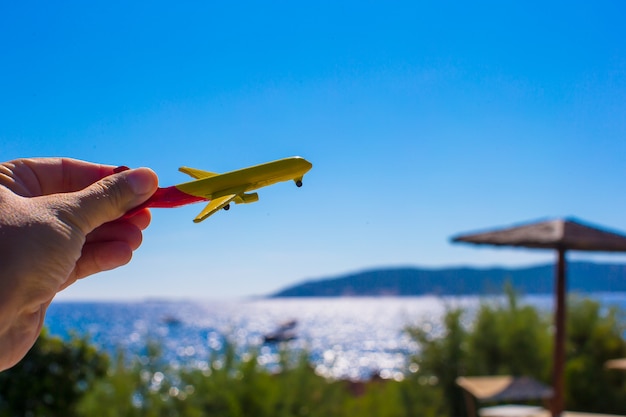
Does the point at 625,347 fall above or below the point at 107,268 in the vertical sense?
below

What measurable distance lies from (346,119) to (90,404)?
157 inches

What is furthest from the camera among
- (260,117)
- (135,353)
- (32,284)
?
(135,353)

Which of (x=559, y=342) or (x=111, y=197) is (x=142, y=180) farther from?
(x=559, y=342)

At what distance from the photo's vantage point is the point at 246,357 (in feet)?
17.6

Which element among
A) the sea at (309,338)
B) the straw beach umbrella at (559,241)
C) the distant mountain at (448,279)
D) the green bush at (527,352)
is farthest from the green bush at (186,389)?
the distant mountain at (448,279)

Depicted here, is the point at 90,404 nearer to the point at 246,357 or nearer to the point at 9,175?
the point at 246,357

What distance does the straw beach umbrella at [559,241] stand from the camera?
638 cm

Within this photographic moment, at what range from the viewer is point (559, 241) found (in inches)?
246

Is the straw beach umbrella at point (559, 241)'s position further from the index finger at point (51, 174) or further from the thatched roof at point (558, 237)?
the index finger at point (51, 174)

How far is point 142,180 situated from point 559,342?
661 cm

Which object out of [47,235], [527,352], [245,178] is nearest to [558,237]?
[527,352]

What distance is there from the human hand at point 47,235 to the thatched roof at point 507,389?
5903mm

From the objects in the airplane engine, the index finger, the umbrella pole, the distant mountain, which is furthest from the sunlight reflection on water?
the airplane engine

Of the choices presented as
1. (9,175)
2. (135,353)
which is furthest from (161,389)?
(9,175)
